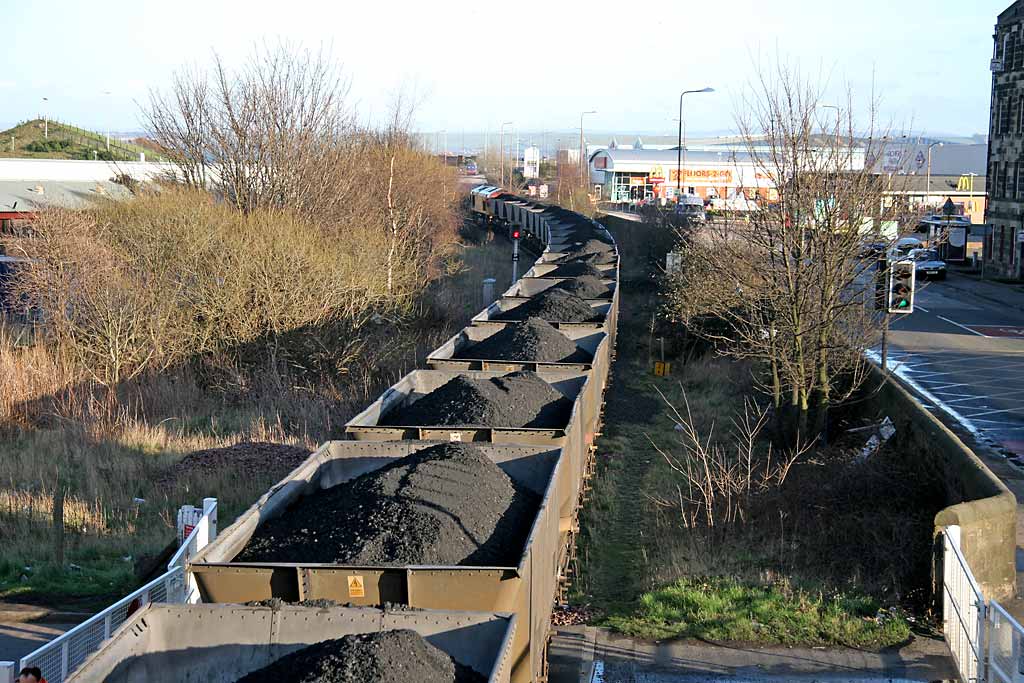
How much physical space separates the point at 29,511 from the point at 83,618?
11.8 ft

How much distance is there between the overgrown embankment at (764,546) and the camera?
31.1 ft

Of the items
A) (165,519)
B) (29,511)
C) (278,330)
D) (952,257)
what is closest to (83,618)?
(165,519)

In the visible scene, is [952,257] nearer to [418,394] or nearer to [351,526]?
[418,394]

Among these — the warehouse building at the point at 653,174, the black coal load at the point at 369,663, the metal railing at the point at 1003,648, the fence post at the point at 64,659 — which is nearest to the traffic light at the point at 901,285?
the metal railing at the point at 1003,648

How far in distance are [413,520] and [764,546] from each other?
18.2ft

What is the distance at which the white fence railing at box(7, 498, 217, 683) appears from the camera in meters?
6.33

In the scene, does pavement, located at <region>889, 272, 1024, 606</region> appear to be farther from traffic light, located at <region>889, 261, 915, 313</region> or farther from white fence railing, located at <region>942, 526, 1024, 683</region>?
traffic light, located at <region>889, 261, 915, 313</region>

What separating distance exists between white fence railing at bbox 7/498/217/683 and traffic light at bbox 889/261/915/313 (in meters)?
10.6

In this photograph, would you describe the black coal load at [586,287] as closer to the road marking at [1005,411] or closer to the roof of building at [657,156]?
the road marking at [1005,411]

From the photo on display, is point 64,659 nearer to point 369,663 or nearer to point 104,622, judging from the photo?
point 104,622

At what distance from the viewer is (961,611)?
338 inches

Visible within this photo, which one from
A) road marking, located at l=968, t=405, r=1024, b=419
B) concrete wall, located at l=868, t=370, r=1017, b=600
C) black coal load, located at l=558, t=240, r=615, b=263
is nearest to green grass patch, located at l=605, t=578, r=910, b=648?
concrete wall, located at l=868, t=370, r=1017, b=600

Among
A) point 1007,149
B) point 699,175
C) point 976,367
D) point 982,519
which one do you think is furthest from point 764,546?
point 699,175

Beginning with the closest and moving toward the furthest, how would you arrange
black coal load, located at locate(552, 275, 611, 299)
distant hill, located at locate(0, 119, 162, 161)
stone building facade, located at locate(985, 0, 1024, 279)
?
black coal load, located at locate(552, 275, 611, 299)
stone building facade, located at locate(985, 0, 1024, 279)
distant hill, located at locate(0, 119, 162, 161)
